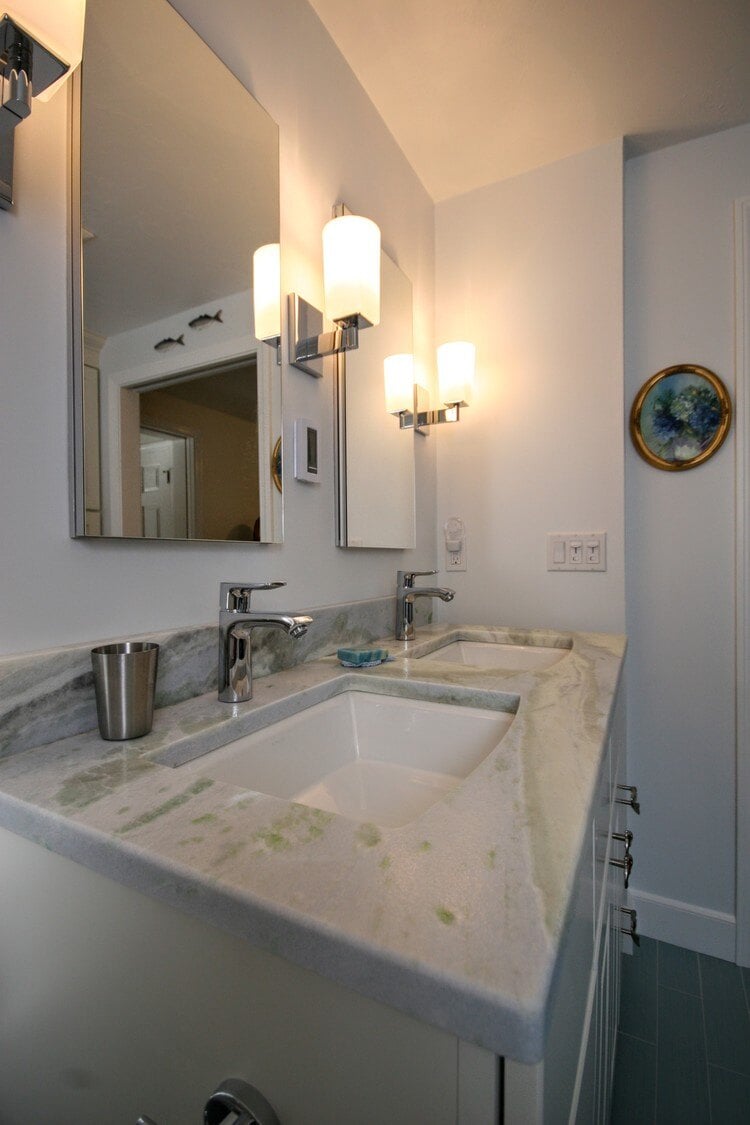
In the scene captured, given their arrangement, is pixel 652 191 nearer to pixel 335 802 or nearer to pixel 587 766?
pixel 587 766

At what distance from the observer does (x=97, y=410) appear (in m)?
0.69

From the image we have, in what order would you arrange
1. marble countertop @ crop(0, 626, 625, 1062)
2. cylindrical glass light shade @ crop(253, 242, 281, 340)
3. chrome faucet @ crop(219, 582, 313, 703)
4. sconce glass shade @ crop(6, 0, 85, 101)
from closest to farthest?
1. marble countertop @ crop(0, 626, 625, 1062)
2. sconce glass shade @ crop(6, 0, 85, 101)
3. chrome faucet @ crop(219, 582, 313, 703)
4. cylindrical glass light shade @ crop(253, 242, 281, 340)

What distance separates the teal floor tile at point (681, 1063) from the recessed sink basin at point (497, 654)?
2.96ft

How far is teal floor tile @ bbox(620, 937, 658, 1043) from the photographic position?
1276mm

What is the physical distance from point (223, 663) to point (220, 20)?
1.10m

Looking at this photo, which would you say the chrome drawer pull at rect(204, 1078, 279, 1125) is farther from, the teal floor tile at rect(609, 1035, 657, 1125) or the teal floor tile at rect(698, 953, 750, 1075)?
the teal floor tile at rect(698, 953, 750, 1075)

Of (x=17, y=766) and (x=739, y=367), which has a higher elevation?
(x=739, y=367)

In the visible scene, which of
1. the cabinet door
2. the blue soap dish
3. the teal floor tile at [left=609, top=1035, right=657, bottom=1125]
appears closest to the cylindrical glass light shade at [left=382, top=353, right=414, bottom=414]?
the blue soap dish

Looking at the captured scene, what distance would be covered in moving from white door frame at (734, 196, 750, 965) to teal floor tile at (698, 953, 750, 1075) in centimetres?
15

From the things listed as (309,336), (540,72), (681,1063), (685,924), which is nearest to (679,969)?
(685,924)

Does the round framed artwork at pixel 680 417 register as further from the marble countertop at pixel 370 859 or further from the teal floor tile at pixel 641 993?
the teal floor tile at pixel 641 993

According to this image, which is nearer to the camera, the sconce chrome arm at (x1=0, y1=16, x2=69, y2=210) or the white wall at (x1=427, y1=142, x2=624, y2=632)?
the sconce chrome arm at (x1=0, y1=16, x2=69, y2=210)

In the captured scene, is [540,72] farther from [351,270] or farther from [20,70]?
[20,70]

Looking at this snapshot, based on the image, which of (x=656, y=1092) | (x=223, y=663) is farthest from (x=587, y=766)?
(x=656, y=1092)
